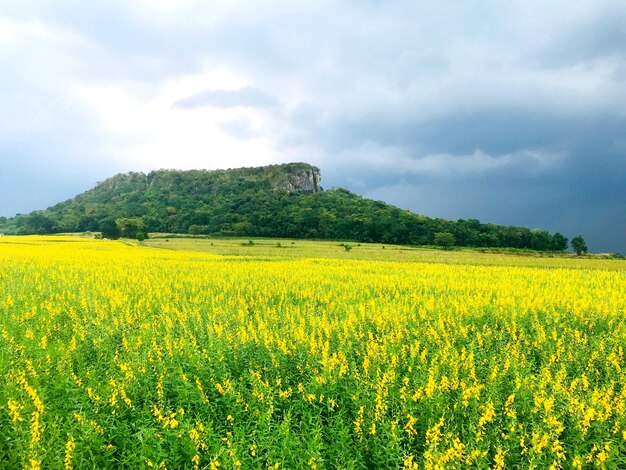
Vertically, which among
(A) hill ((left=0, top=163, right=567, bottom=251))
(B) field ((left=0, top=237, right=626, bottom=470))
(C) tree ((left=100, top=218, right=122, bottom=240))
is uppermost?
(A) hill ((left=0, top=163, right=567, bottom=251))

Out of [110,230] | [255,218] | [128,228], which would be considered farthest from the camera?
[255,218]

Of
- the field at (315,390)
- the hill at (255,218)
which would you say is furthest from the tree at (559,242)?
the field at (315,390)

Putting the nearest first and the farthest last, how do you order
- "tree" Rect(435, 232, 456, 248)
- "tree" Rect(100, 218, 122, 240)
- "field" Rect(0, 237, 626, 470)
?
"field" Rect(0, 237, 626, 470)
"tree" Rect(435, 232, 456, 248)
"tree" Rect(100, 218, 122, 240)

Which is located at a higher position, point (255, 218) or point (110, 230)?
point (255, 218)

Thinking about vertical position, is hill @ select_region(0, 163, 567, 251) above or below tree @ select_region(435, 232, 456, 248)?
above

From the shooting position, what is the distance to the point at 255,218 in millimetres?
108438

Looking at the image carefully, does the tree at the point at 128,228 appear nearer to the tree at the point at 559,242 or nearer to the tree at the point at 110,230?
the tree at the point at 110,230

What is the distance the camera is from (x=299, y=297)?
12703mm

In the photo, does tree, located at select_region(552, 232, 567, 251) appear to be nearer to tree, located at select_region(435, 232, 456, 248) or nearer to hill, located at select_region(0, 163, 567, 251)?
hill, located at select_region(0, 163, 567, 251)

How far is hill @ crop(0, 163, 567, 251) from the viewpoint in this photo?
96062 millimetres

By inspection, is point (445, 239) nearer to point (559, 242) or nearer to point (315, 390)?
point (559, 242)

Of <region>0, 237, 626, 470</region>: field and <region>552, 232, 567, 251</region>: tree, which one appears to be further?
<region>552, 232, 567, 251</region>: tree

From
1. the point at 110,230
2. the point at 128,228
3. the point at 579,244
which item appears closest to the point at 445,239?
the point at 579,244

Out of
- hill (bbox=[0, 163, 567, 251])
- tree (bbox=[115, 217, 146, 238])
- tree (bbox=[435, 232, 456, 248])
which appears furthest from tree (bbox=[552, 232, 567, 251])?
tree (bbox=[115, 217, 146, 238])
